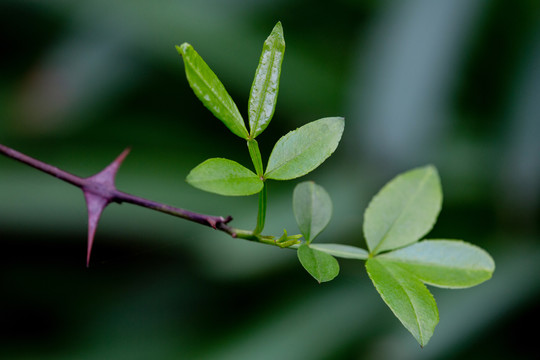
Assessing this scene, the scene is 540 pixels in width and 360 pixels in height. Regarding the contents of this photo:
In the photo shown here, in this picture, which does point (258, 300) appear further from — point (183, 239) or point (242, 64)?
point (242, 64)

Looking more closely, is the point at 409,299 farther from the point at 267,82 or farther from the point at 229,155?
the point at 229,155

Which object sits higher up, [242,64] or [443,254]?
[242,64]

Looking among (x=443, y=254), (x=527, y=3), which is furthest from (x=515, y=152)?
(x=443, y=254)

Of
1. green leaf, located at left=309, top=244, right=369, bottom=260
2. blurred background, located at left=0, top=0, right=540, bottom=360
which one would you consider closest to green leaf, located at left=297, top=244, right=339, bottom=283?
green leaf, located at left=309, top=244, right=369, bottom=260

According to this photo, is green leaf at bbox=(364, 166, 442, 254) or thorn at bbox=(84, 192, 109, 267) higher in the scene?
thorn at bbox=(84, 192, 109, 267)

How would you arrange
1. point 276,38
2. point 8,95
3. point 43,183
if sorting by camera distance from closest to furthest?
1. point 276,38
2. point 43,183
3. point 8,95

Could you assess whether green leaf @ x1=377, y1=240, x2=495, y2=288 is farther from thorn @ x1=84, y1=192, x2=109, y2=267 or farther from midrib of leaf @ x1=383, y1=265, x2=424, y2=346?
thorn @ x1=84, y1=192, x2=109, y2=267
